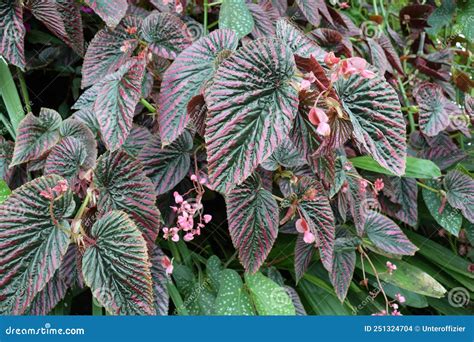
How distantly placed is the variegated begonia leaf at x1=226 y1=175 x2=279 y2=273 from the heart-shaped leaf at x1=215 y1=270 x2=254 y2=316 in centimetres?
11

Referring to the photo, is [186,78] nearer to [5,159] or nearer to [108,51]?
[108,51]

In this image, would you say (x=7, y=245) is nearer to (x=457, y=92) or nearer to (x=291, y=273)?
(x=291, y=273)

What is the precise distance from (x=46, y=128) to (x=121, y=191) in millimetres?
220

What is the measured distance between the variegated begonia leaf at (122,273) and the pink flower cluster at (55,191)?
0.08m

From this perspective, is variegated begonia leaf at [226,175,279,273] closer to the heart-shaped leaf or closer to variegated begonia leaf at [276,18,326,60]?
the heart-shaped leaf

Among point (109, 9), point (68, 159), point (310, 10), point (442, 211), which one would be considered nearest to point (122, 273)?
point (68, 159)

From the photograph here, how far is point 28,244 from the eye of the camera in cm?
57

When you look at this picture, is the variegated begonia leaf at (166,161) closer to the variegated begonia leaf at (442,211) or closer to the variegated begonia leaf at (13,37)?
the variegated begonia leaf at (13,37)

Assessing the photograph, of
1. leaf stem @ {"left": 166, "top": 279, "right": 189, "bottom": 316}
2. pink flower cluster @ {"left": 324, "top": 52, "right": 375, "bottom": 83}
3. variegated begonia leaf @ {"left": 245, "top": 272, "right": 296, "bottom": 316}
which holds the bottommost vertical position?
leaf stem @ {"left": 166, "top": 279, "right": 189, "bottom": 316}

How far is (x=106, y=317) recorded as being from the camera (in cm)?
70

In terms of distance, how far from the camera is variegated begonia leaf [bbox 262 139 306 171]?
77 centimetres

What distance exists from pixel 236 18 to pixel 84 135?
0.32 meters

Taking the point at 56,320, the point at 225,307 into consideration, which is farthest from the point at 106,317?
the point at 225,307

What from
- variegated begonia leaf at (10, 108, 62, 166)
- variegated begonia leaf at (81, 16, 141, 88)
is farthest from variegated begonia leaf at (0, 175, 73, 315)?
variegated begonia leaf at (81, 16, 141, 88)
